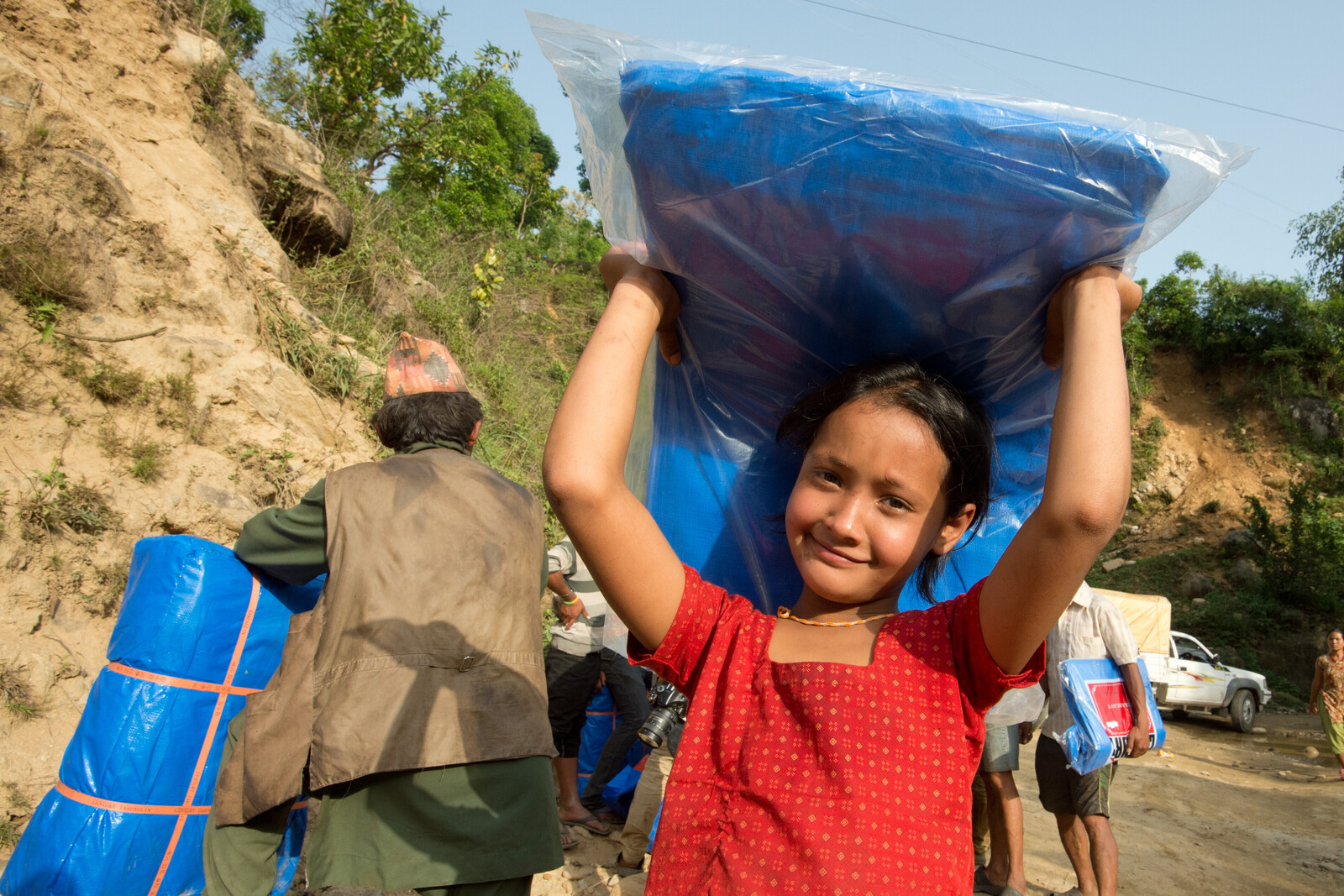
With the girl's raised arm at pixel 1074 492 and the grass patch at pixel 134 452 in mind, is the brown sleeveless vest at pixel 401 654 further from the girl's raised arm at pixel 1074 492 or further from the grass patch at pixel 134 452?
the grass patch at pixel 134 452

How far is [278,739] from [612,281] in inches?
55.1

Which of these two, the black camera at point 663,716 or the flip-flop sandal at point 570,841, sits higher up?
the black camera at point 663,716

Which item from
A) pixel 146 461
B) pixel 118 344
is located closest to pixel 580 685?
pixel 146 461

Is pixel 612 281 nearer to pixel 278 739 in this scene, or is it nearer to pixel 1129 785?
pixel 278 739

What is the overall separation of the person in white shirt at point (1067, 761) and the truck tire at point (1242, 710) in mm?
9441

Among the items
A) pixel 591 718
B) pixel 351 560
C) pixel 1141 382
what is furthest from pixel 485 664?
pixel 1141 382

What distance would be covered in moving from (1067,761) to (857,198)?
329 cm

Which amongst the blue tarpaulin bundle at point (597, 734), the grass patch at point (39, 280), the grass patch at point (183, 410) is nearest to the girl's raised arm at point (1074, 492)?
the blue tarpaulin bundle at point (597, 734)

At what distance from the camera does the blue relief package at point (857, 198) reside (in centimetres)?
100

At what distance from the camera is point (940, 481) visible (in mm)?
1169

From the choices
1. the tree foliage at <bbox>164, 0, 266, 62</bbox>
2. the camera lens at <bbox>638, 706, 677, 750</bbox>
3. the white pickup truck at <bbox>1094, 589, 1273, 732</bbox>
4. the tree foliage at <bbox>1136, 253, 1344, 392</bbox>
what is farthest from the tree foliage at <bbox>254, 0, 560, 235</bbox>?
the tree foliage at <bbox>1136, 253, 1344, 392</bbox>

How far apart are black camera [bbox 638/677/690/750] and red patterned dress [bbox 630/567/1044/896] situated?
71.9 inches

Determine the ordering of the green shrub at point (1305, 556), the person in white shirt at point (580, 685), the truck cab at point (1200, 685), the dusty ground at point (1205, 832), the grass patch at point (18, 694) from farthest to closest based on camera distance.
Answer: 1. the green shrub at point (1305, 556)
2. the truck cab at point (1200, 685)
3. the person in white shirt at point (580, 685)
4. the dusty ground at point (1205, 832)
5. the grass patch at point (18, 694)

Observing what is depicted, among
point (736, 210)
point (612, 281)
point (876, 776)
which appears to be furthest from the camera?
point (612, 281)
